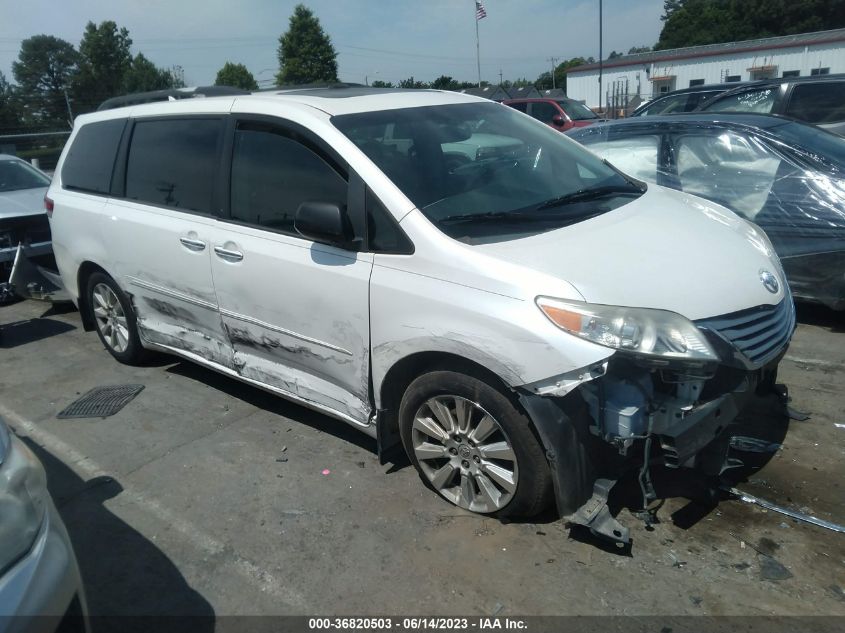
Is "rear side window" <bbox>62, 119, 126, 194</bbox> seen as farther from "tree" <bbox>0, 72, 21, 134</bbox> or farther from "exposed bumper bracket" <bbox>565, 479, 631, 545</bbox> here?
"tree" <bbox>0, 72, 21, 134</bbox>

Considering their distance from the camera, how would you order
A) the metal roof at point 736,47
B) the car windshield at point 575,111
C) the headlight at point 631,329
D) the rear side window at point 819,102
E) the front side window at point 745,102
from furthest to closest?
1. the metal roof at point 736,47
2. the car windshield at point 575,111
3. the front side window at point 745,102
4. the rear side window at point 819,102
5. the headlight at point 631,329

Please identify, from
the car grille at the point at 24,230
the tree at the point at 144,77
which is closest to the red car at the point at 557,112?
the car grille at the point at 24,230

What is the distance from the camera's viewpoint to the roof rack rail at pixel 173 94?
4730 mm

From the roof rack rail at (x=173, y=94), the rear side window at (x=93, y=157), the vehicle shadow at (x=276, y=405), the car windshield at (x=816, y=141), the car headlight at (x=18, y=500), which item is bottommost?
the vehicle shadow at (x=276, y=405)

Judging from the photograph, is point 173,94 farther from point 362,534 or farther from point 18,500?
point 18,500

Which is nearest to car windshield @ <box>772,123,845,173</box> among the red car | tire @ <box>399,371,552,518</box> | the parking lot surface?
the parking lot surface

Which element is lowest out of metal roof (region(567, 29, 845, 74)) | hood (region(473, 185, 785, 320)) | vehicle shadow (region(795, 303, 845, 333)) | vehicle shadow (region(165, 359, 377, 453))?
vehicle shadow (region(165, 359, 377, 453))

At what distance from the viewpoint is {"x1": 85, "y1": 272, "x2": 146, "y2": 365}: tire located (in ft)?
16.2

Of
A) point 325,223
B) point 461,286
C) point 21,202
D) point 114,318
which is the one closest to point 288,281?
point 325,223

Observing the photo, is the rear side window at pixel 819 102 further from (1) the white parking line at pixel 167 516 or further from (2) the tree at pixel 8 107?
(2) the tree at pixel 8 107

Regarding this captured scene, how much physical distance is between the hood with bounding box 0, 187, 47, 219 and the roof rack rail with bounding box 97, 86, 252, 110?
224 centimetres

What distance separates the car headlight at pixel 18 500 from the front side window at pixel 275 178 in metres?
1.68

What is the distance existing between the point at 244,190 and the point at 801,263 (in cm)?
402

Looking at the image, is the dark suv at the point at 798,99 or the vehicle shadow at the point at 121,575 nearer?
the vehicle shadow at the point at 121,575
